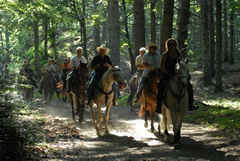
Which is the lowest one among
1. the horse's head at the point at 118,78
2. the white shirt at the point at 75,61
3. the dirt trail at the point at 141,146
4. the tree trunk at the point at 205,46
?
the dirt trail at the point at 141,146

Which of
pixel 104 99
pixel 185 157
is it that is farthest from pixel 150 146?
pixel 104 99

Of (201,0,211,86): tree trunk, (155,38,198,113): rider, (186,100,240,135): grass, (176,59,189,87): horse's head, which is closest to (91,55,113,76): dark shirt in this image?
(155,38,198,113): rider

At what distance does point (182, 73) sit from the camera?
348 inches

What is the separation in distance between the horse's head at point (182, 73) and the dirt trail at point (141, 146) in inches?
64.4

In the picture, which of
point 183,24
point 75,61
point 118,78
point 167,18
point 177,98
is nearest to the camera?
point 177,98

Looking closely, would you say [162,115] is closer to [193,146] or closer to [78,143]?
[193,146]

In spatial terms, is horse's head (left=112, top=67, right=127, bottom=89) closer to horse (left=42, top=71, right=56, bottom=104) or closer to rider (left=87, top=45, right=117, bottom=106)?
rider (left=87, top=45, right=117, bottom=106)

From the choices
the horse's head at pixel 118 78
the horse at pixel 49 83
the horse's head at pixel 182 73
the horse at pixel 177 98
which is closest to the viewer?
the horse's head at pixel 182 73

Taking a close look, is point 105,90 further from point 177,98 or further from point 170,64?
point 177,98

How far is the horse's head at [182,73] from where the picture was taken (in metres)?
8.75

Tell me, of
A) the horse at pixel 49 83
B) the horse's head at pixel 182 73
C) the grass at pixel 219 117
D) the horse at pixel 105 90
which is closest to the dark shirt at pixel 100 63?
the horse at pixel 105 90

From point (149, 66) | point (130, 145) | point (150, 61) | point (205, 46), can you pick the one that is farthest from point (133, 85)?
point (130, 145)

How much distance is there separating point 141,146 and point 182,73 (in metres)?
2.20

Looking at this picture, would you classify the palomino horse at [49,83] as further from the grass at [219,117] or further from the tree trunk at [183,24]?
the grass at [219,117]
